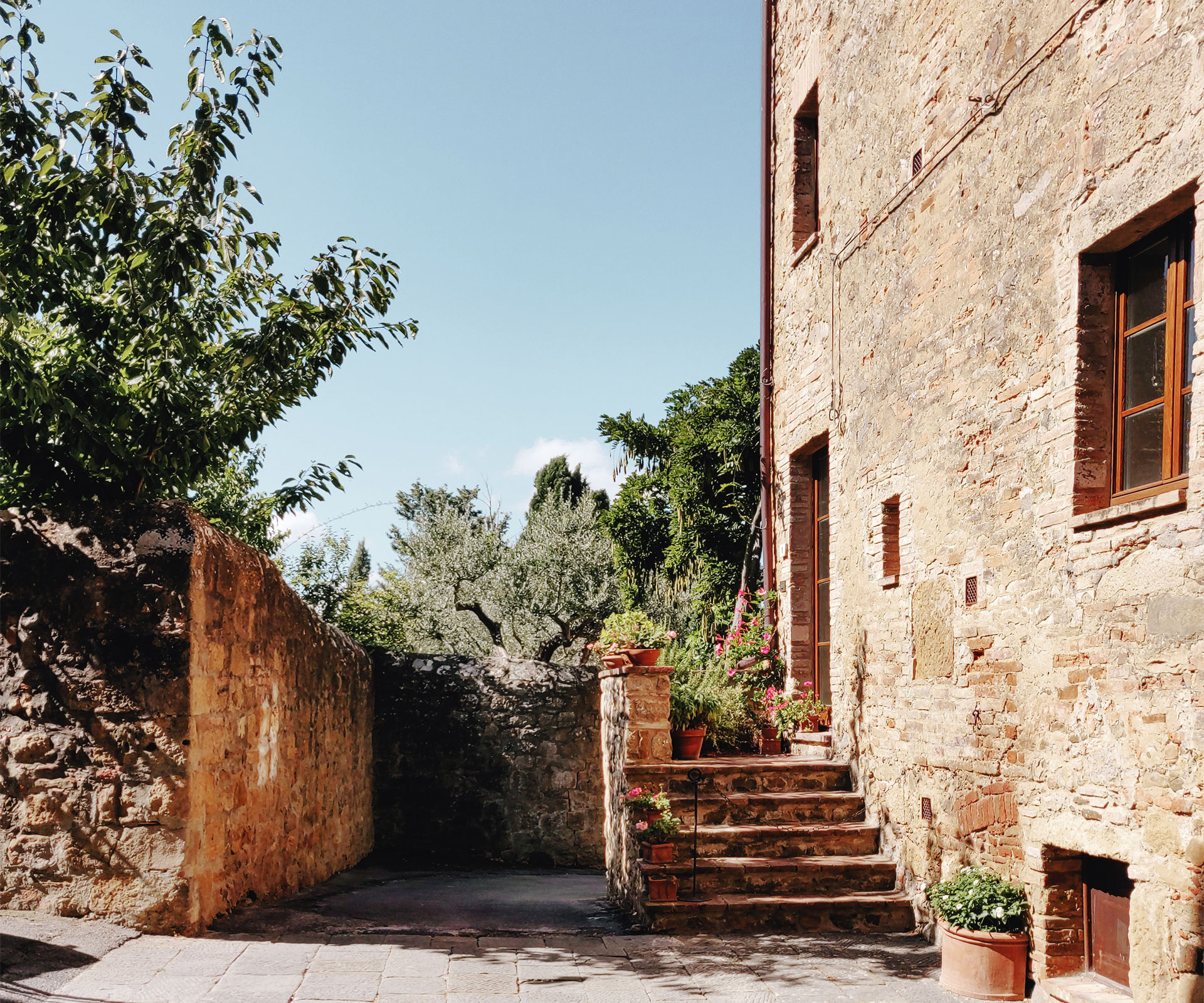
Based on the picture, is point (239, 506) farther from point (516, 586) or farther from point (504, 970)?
point (504, 970)

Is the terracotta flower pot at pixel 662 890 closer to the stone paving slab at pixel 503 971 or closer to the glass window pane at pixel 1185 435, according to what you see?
the stone paving slab at pixel 503 971

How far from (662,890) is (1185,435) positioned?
374 cm

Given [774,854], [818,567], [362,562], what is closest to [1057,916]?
[774,854]

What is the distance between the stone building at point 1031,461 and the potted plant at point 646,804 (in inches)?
54.5

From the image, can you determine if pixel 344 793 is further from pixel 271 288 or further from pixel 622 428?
pixel 622 428

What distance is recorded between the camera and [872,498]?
6742mm

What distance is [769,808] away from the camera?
668 cm

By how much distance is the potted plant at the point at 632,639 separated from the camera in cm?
722

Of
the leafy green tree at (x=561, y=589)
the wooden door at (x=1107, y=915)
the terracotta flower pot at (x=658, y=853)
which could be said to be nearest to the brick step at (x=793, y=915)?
the terracotta flower pot at (x=658, y=853)

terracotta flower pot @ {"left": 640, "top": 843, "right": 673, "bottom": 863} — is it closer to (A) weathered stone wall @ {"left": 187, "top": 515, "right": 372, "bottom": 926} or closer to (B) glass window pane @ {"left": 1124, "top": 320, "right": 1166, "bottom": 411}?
(A) weathered stone wall @ {"left": 187, "top": 515, "right": 372, "bottom": 926}

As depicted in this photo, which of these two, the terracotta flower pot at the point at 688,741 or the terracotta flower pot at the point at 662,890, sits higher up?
the terracotta flower pot at the point at 688,741

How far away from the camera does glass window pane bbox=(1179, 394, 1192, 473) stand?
4.20 meters

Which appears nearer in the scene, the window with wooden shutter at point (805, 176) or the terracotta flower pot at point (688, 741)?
the terracotta flower pot at point (688, 741)

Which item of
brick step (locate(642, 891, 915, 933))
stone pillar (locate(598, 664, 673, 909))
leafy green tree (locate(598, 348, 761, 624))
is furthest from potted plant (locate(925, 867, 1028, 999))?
→ leafy green tree (locate(598, 348, 761, 624))
